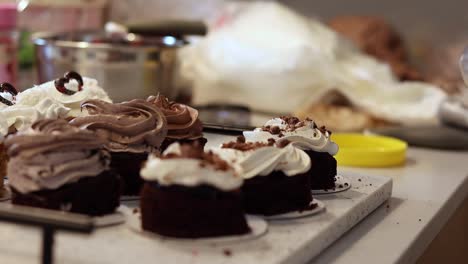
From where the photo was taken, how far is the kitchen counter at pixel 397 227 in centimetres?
92

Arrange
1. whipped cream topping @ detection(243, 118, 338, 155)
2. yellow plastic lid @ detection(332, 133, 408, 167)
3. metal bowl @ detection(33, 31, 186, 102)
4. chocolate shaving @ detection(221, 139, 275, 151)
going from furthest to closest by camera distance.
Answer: metal bowl @ detection(33, 31, 186, 102), yellow plastic lid @ detection(332, 133, 408, 167), whipped cream topping @ detection(243, 118, 338, 155), chocolate shaving @ detection(221, 139, 275, 151)

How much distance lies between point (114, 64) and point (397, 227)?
98cm

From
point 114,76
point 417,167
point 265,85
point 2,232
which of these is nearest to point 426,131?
point 417,167

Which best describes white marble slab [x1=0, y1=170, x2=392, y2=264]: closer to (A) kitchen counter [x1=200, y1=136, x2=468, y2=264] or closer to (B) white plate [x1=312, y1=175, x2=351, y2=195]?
(A) kitchen counter [x1=200, y1=136, x2=468, y2=264]

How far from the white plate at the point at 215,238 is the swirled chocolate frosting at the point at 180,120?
25 cm

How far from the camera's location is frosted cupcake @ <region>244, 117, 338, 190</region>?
125 centimetres

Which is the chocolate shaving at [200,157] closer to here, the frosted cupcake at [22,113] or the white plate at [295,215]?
the white plate at [295,215]

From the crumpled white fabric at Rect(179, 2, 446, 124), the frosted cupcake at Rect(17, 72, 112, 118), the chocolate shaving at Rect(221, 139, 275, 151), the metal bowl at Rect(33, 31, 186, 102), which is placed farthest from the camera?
the crumpled white fabric at Rect(179, 2, 446, 124)

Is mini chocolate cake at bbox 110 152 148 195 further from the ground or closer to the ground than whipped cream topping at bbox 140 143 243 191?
closer to the ground

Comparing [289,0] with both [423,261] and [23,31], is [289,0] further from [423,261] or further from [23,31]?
[423,261]

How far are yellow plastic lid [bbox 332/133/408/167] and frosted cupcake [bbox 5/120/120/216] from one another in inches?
26.6

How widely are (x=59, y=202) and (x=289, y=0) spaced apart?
1877 mm

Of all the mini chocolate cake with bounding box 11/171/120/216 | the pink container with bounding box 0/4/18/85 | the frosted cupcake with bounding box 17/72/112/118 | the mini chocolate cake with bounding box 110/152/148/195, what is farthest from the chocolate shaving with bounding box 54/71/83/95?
the pink container with bounding box 0/4/18/85

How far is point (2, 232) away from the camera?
0.96 meters
